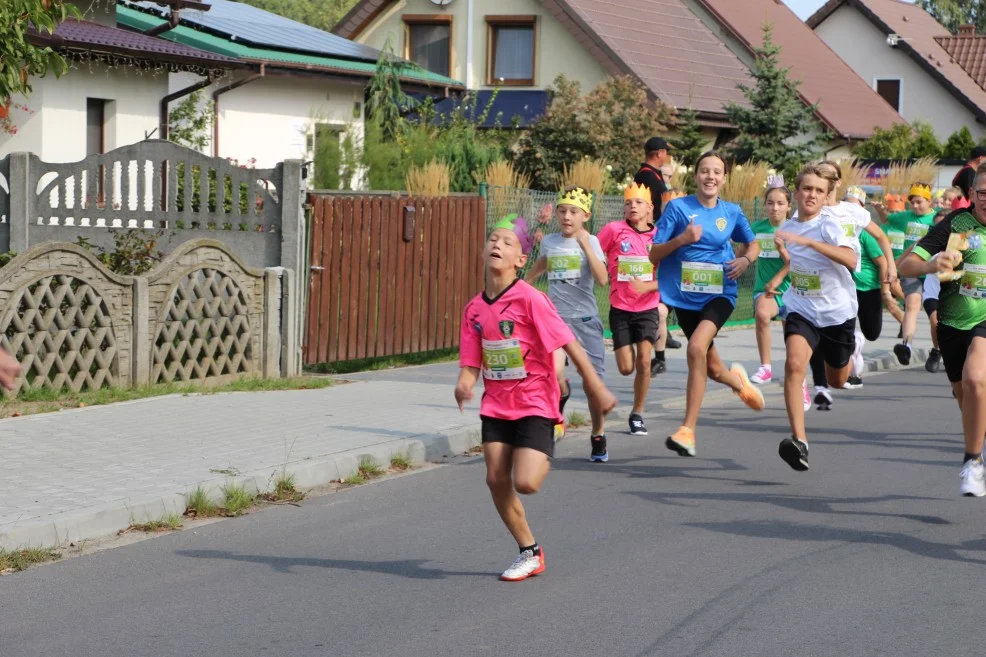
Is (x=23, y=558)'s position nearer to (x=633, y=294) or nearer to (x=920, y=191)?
(x=633, y=294)

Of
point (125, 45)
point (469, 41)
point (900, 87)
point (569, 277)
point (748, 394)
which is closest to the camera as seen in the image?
point (748, 394)

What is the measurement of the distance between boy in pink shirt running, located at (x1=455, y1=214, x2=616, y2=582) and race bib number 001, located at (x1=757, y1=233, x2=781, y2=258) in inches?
272

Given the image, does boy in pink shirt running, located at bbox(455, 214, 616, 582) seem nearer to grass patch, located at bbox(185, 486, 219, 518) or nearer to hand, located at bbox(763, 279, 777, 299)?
grass patch, located at bbox(185, 486, 219, 518)

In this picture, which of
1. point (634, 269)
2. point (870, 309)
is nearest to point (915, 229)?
point (870, 309)

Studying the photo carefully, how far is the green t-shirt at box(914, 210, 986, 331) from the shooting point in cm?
776

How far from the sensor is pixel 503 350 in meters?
6.63

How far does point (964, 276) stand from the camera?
25.6 ft

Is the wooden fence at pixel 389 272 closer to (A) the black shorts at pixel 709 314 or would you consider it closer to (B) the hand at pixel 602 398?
(A) the black shorts at pixel 709 314

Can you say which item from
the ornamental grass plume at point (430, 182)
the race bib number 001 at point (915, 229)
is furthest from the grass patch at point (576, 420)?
the race bib number 001 at point (915, 229)

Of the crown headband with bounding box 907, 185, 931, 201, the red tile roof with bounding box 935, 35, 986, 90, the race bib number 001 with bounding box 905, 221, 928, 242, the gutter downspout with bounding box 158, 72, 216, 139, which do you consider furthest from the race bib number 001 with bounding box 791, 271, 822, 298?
the red tile roof with bounding box 935, 35, 986, 90

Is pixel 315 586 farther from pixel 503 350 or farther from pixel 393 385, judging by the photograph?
pixel 393 385

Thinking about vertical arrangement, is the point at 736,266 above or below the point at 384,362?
above

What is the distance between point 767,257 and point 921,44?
142 ft

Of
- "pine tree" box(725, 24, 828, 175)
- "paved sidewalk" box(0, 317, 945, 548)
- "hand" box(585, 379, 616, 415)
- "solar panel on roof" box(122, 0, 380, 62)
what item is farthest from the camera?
"pine tree" box(725, 24, 828, 175)
